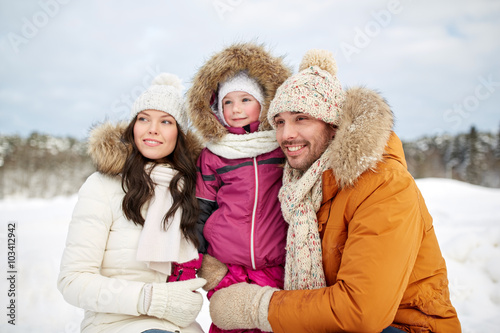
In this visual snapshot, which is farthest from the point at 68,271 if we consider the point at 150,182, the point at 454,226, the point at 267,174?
the point at 454,226

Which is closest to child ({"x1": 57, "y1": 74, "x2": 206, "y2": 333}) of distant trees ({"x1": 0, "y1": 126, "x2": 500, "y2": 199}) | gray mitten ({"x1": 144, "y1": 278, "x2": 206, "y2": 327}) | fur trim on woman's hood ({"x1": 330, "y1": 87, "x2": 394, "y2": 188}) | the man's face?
gray mitten ({"x1": 144, "y1": 278, "x2": 206, "y2": 327})

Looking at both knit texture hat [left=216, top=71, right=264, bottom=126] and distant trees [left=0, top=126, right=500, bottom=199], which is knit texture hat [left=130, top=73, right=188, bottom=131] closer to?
knit texture hat [left=216, top=71, right=264, bottom=126]

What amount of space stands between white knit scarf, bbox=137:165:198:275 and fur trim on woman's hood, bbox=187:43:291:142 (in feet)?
1.86

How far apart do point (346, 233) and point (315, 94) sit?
3.24 feet

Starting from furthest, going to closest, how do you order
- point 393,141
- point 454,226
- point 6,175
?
point 6,175 < point 454,226 < point 393,141

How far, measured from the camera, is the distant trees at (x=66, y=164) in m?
29.3

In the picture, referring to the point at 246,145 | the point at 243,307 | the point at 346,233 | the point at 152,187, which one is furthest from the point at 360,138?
the point at 152,187

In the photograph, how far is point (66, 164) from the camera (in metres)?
32.8

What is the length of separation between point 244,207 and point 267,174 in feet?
1.11

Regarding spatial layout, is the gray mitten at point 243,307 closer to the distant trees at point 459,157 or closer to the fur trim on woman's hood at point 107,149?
the fur trim on woman's hood at point 107,149


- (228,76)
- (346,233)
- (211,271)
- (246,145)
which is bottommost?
(211,271)

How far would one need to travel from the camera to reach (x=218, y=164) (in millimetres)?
2680

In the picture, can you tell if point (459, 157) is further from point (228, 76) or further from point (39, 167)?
point (39, 167)

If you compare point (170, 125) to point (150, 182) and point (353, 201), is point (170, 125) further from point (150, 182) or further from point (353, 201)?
point (353, 201)
